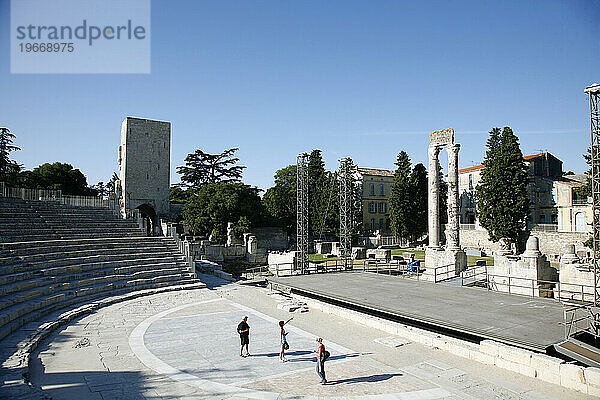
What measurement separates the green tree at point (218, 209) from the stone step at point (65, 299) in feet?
63.3

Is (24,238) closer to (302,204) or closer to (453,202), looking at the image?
(302,204)

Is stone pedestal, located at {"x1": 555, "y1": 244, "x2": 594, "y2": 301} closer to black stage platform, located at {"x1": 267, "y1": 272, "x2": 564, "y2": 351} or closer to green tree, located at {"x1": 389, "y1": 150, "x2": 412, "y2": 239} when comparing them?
black stage platform, located at {"x1": 267, "y1": 272, "x2": 564, "y2": 351}

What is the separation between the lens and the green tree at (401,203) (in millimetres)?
46094

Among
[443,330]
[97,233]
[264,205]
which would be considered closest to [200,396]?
[443,330]

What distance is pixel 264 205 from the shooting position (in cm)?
5128

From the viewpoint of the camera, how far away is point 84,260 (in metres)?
19.9

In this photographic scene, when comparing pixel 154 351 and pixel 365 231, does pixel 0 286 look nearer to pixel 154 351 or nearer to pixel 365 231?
pixel 154 351

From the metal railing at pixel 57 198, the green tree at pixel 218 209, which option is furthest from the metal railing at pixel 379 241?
the metal railing at pixel 57 198

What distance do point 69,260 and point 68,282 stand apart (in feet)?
6.80

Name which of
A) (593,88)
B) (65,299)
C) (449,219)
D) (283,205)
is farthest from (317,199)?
(593,88)

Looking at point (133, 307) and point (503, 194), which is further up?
point (503, 194)

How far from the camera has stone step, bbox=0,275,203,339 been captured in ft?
41.3

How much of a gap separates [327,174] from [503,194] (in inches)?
859

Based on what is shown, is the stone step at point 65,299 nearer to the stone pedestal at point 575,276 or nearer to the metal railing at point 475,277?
the metal railing at point 475,277
